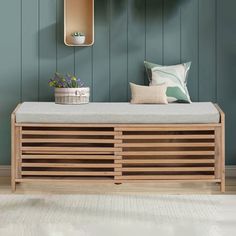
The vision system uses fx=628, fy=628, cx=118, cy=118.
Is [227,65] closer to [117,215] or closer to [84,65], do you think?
[84,65]

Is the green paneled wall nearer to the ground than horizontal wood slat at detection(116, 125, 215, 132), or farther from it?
farther from it

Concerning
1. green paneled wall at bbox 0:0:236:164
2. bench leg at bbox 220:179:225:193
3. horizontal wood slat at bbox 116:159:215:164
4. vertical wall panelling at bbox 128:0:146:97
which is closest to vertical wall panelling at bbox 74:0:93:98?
green paneled wall at bbox 0:0:236:164

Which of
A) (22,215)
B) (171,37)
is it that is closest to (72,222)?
(22,215)

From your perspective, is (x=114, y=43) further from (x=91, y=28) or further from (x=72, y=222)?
(x=72, y=222)

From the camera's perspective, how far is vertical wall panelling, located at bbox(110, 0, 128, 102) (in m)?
4.77

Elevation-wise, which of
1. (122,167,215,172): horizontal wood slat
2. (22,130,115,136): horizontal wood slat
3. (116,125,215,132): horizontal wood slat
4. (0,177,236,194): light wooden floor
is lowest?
(0,177,236,194): light wooden floor

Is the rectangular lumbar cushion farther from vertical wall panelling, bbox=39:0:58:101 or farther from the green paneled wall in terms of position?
vertical wall panelling, bbox=39:0:58:101

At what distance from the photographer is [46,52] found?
4.80 metres

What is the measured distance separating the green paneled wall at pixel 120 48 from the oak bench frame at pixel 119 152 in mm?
533

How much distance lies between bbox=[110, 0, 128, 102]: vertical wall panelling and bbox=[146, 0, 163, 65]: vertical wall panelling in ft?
0.57

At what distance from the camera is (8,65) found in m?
4.81

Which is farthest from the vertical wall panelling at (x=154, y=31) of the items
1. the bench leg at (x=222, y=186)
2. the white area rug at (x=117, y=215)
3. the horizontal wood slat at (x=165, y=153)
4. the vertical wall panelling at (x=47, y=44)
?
the white area rug at (x=117, y=215)

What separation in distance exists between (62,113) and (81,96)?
365 millimetres

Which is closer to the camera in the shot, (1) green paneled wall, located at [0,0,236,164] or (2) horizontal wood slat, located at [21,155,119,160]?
(2) horizontal wood slat, located at [21,155,119,160]
